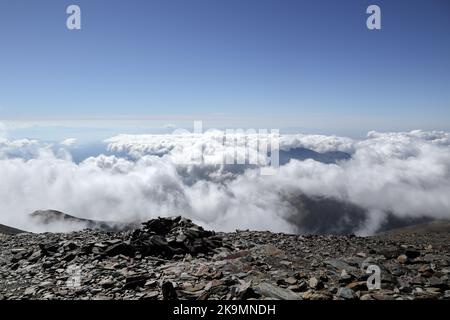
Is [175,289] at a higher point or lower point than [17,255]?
higher

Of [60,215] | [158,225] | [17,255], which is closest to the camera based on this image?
[17,255]

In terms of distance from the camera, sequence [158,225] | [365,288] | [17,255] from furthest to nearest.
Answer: [158,225], [17,255], [365,288]

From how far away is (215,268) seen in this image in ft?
44.4

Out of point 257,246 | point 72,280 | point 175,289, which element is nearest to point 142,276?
point 175,289

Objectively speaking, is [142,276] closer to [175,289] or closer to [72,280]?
[175,289]

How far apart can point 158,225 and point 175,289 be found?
9.86 metres

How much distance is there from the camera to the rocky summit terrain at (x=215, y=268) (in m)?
10.9

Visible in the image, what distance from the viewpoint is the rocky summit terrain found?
430 inches
